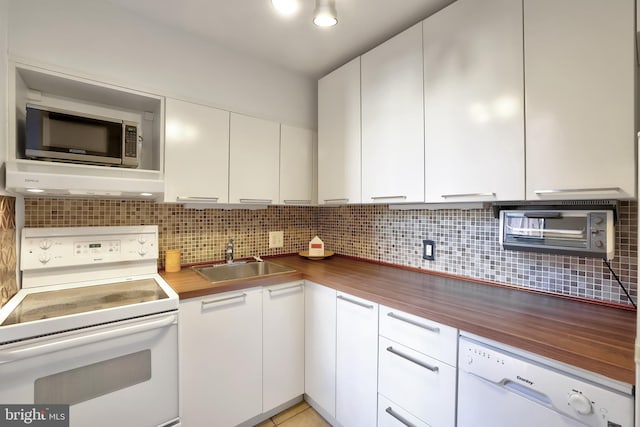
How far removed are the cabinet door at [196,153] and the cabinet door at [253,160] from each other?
6 cm

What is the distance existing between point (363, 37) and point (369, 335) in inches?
69.8

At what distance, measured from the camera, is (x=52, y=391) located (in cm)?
108

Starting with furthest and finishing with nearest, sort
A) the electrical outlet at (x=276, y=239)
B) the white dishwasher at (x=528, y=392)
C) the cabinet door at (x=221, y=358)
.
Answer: the electrical outlet at (x=276, y=239), the cabinet door at (x=221, y=358), the white dishwasher at (x=528, y=392)

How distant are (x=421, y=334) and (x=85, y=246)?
1772 millimetres

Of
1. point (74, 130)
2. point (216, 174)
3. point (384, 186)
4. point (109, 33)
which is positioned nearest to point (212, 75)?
point (109, 33)

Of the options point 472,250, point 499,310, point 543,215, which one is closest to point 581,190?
point 543,215

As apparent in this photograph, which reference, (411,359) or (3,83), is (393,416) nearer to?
(411,359)

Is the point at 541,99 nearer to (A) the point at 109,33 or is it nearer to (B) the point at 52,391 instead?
(A) the point at 109,33

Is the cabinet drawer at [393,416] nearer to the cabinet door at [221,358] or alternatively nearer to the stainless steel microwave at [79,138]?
the cabinet door at [221,358]

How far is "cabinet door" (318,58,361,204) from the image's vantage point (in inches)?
73.8

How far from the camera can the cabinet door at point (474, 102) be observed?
46.6 inches

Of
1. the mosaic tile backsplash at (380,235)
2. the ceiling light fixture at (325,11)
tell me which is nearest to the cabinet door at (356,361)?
the mosaic tile backsplash at (380,235)

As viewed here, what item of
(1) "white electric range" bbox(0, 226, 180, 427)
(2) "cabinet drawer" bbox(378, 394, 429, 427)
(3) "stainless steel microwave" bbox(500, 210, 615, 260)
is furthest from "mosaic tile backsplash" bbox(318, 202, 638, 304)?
(1) "white electric range" bbox(0, 226, 180, 427)

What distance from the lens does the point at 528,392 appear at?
896mm
